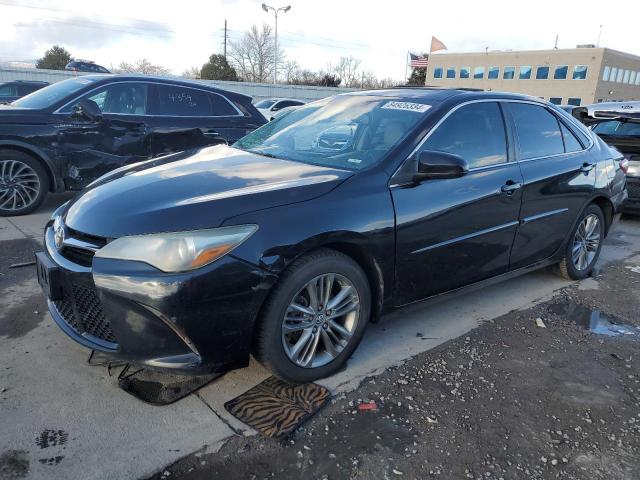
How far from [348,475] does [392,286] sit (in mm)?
1199

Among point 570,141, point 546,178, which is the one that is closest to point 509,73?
point 570,141

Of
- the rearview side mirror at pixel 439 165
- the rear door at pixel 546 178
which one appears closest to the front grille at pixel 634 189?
the rear door at pixel 546 178

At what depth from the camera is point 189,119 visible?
676cm

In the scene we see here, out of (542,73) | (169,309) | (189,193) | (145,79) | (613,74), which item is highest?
(613,74)

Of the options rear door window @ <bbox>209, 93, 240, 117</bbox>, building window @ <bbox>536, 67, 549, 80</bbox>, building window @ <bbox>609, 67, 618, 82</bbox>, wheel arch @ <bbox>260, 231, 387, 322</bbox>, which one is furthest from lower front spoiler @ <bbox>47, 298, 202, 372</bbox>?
building window @ <bbox>609, 67, 618, 82</bbox>

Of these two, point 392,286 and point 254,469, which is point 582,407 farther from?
point 254,469

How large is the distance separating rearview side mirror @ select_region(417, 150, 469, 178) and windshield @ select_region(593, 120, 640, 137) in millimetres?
5814

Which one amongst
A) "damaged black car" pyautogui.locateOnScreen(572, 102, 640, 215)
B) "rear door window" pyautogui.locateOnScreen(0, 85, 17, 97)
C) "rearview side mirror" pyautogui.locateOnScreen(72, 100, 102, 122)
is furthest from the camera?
"rear door window" pyautogui.locateOnScreen(0, 85, 17, 97)

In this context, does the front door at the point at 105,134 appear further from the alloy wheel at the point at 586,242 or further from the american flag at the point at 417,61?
the american flag at the point at 417,61

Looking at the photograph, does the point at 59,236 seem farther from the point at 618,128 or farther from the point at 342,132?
the point at 618,128

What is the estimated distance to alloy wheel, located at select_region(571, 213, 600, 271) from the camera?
15.4 feet

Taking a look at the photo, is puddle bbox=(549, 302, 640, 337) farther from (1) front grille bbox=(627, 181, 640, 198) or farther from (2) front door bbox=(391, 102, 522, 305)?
(1) front grille bbox=(627, 181, 640, 198)

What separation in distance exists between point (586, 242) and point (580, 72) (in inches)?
2466

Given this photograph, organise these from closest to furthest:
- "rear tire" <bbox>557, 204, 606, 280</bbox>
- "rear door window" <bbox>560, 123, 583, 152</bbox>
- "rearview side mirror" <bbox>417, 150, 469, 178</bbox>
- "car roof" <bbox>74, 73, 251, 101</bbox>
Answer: "rearview side mirror" <bbox>417, 150, 469, 178</bbox>
"rear door window" <bbox>560, 123, 583, 152</bbox>
"rear tire" <bbox>557, 204, 606, 280</bbox>
"car roof" <bbox>74, 73, 251, 101</bbox>
